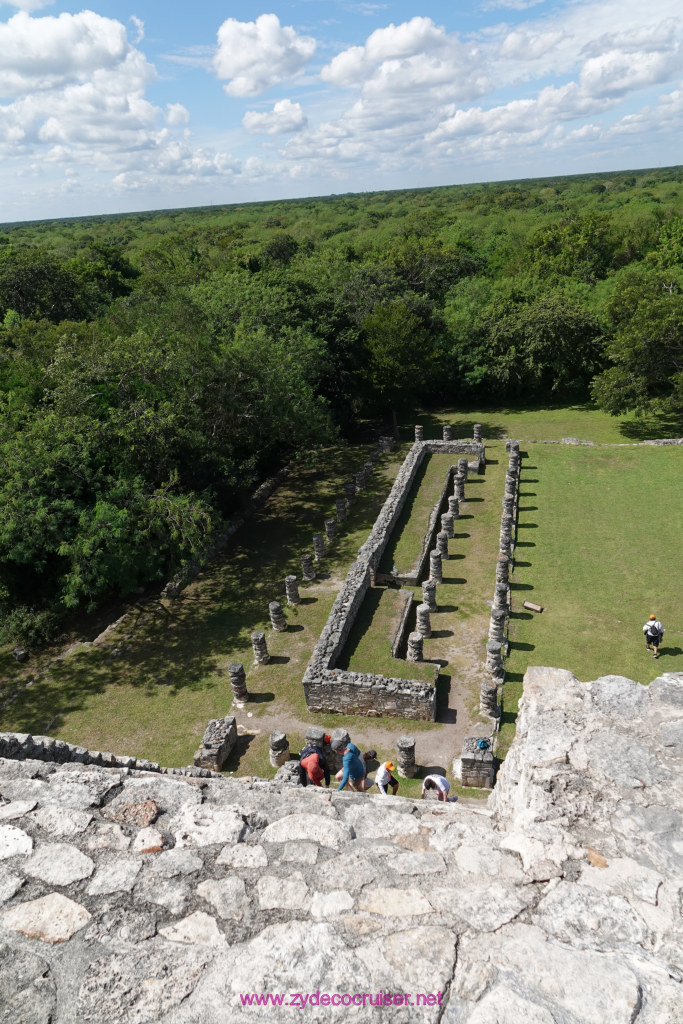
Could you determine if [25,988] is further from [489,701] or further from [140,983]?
[489,701]

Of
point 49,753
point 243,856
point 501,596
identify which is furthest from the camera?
point 501,596

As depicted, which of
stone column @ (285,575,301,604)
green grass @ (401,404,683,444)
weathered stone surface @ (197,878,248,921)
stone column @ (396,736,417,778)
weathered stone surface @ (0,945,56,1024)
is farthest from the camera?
green grass @ (401,404,683,444)

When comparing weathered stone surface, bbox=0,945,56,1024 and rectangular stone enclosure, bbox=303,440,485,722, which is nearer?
weathered stone surface, bbox=0,945,56,1024

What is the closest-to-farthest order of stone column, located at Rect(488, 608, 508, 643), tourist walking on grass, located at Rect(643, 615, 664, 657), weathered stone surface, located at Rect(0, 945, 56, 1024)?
weathered stone surface, located at Rect(0, 945, 56, 1024)
tourist walking on grass, located at Rect(643, 615, 664, 657)
stone column, located at Rect(488, 608, 508, 643)

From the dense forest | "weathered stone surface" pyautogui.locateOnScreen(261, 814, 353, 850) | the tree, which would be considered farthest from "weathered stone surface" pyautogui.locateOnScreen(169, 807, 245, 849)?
the tree

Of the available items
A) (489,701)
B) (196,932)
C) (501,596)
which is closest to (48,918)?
(196,932)

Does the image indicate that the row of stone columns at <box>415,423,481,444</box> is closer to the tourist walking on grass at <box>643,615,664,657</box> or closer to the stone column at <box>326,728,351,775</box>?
the tourist walking on grass at <box>643,615,664,657</box>
